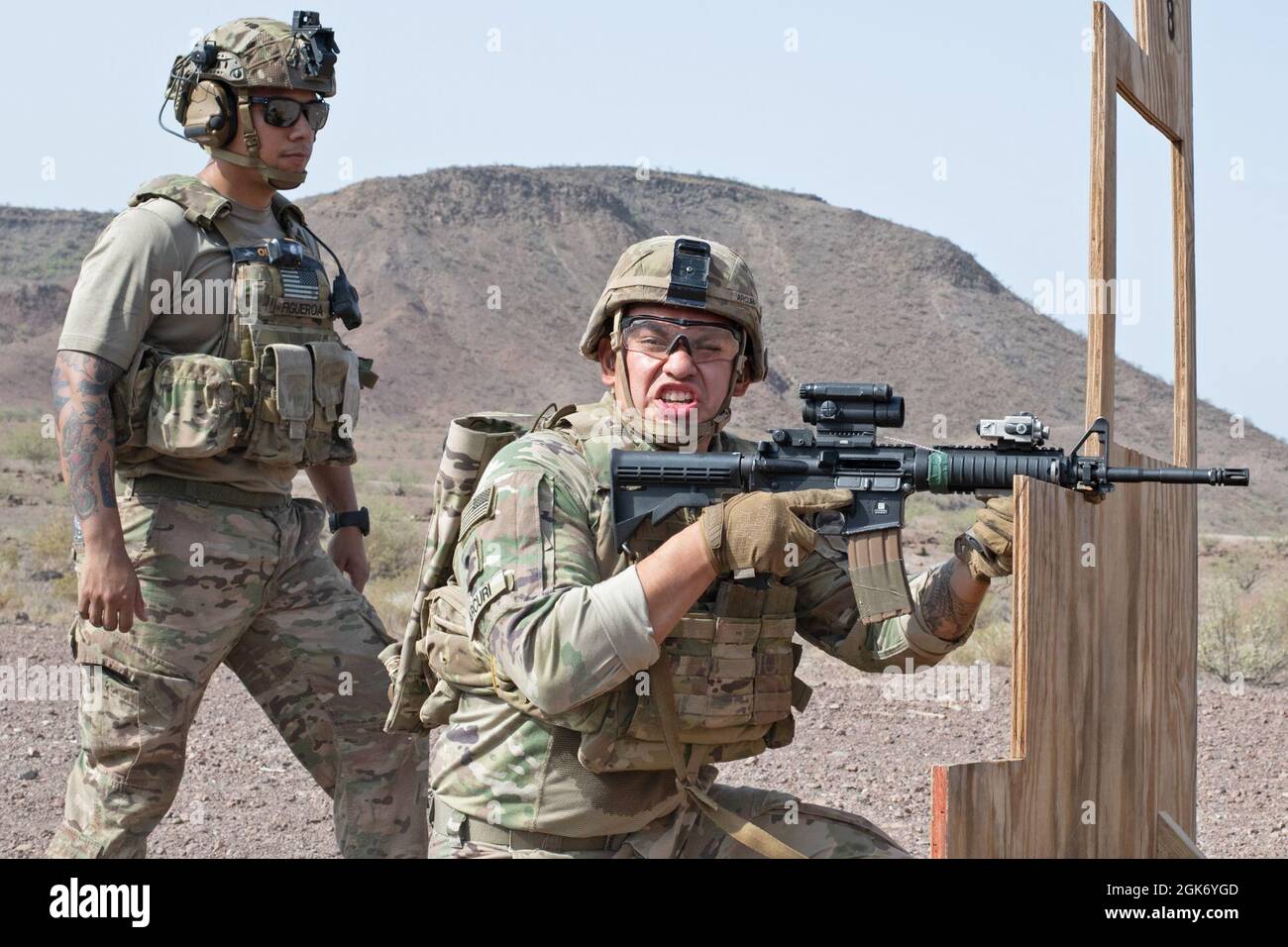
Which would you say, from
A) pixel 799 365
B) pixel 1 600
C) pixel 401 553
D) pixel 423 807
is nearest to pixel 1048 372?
pixel 799 365

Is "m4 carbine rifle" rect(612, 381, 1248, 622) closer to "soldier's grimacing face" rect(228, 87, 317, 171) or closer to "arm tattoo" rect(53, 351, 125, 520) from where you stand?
"arm tattoo" rect(53, 351, 125, 520)

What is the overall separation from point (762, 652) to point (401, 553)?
1111 cm

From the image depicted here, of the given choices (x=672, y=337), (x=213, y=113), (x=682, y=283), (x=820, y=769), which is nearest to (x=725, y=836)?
(x=672, y=337)

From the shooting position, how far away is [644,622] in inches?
118

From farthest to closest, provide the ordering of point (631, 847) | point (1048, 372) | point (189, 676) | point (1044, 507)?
point (1048, 372)
point (189, 676)
point (631, 847)
point (1044, 507)

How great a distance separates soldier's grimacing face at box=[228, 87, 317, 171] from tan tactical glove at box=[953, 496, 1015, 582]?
214 cm

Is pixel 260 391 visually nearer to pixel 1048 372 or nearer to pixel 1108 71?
pixel 1108 71

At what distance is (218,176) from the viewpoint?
448 cm

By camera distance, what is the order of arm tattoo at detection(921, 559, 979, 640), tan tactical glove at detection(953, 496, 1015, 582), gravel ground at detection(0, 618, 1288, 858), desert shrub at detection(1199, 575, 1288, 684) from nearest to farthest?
tan tactical glove at detection(953, 496, 1015, 582)
arm tattoo at detection(921, 559, 979, 640)
gravel ground at detection(0, 618, 1288, 858)
desert shrub at detection(1199, 575, 1288, 684)

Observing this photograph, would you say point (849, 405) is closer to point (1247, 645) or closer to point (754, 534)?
point (754, 534)

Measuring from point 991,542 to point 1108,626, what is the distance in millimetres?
351

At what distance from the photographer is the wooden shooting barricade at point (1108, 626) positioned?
2898 mm

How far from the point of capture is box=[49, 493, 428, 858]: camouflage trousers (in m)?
4.12

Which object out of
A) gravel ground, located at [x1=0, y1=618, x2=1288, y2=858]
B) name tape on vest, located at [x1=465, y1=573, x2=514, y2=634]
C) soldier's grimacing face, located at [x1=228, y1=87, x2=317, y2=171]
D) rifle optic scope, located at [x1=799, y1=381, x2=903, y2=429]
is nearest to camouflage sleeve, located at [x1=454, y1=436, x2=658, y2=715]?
name tape on vest, located at [x1=465, y1=573, x2=514, y2=634]
